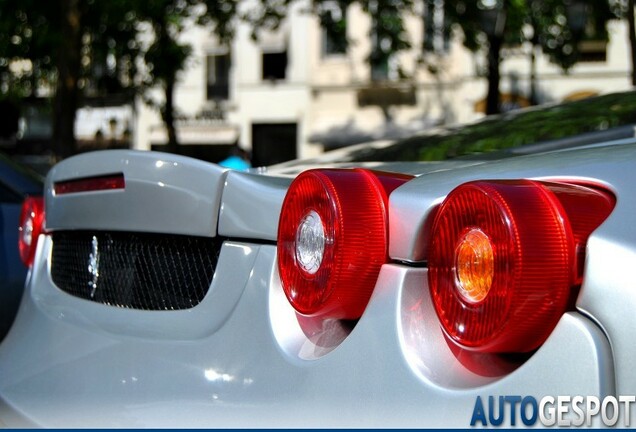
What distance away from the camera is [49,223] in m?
2.46

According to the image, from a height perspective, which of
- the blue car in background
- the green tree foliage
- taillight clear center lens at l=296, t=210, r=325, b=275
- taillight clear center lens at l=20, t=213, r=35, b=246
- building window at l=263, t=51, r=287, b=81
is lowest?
the blue car in background

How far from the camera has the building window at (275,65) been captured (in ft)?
93.3

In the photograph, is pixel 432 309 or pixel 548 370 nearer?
pixel 548 370

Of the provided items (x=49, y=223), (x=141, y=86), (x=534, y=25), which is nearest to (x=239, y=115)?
(x=141, y=86)

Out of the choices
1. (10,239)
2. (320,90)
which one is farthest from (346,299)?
(320,90)

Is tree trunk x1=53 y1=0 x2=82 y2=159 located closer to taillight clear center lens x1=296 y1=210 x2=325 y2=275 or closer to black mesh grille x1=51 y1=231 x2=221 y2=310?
black mesh grille x1=51 y1=231 x2=221 y2=310

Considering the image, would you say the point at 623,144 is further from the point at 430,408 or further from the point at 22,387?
the point at 22,387

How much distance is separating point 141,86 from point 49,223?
61.0 feet

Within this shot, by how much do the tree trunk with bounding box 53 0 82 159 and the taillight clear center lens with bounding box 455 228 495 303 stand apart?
1204 cm

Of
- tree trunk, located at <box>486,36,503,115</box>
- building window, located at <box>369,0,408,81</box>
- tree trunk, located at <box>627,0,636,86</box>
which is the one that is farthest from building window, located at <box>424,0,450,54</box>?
tree trunk, located at <box>627,0,636,86</box>

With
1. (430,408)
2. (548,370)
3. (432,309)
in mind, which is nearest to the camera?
(548,370)
